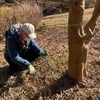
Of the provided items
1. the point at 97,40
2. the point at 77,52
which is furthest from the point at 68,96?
the point at 97,40

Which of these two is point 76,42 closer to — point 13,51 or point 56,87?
point 56,87

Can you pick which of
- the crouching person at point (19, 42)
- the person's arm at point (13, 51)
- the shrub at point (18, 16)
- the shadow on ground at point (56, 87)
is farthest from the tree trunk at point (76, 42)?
the shrub at point (18, 16)

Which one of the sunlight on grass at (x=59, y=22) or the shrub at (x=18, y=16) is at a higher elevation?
the shrub at (x=18, y=16)

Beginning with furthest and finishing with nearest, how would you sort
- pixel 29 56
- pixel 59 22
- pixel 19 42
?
pixel 59 22 < pixel 29 56 < pixel 19 42

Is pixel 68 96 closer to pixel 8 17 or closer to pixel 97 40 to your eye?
pixel 97 40

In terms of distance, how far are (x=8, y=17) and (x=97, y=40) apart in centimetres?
288

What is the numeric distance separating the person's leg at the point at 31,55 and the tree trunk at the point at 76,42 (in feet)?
2.82

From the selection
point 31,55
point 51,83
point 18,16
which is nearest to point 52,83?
point 51,83

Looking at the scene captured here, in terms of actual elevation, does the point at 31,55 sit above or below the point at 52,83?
above

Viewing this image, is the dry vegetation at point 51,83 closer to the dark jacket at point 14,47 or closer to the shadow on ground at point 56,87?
the shadow on ground at point 56,87

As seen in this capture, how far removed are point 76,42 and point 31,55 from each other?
47.6 inches

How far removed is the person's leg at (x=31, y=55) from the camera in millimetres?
3713

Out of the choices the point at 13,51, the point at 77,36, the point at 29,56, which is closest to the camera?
the point at 77,36

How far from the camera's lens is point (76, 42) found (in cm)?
280
